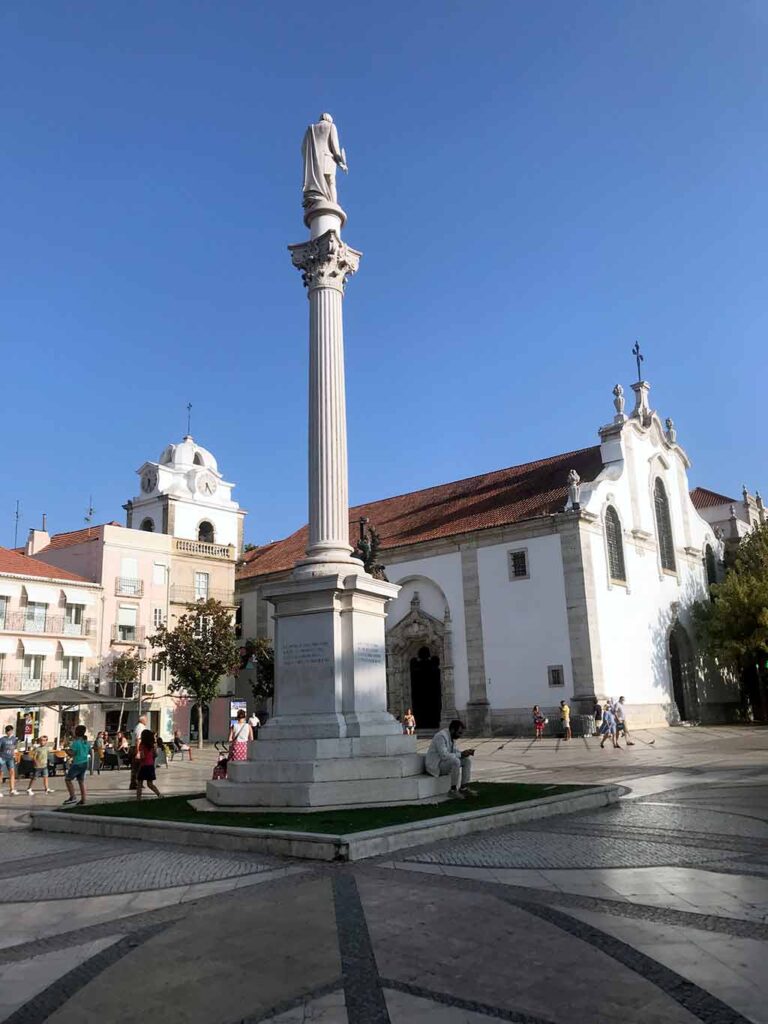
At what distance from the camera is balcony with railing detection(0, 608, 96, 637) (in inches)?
1478

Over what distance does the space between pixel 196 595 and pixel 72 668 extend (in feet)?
26.5

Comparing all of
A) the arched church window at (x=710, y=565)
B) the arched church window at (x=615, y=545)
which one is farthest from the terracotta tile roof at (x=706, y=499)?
the arched church window at (x=615, y=545)

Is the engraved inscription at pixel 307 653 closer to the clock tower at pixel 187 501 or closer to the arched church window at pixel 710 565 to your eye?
the clock tower at pixel 187 501

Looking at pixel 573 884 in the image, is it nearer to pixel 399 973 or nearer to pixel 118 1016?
pixel 399 973

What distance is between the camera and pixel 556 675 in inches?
1358

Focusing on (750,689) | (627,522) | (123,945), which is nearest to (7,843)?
(123,945)

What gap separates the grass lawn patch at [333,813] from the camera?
9.66m

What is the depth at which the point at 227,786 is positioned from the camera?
11938mm

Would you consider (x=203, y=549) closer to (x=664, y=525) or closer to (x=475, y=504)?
(x=475, y=504)

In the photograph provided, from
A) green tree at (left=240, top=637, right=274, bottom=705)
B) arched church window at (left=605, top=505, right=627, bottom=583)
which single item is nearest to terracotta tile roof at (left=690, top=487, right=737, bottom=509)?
arched church window at (left=605, top=505, right=627, bottom=583)

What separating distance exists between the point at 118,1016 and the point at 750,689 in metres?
46.3

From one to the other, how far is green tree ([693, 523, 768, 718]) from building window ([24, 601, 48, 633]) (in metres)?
31.4

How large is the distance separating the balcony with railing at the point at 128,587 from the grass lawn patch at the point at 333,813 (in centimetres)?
2929

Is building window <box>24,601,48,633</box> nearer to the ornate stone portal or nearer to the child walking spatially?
the child walking
